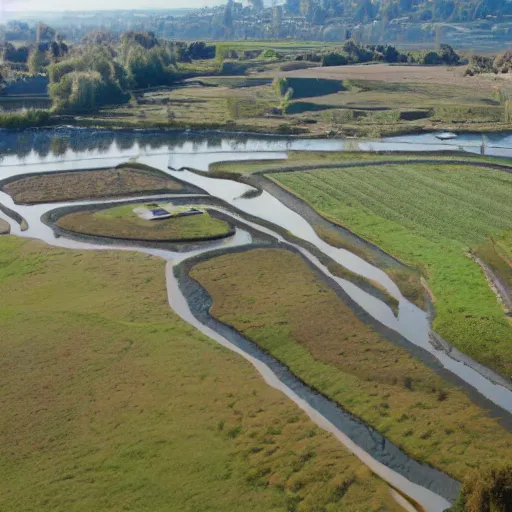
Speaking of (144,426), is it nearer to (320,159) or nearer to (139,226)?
(139,226)

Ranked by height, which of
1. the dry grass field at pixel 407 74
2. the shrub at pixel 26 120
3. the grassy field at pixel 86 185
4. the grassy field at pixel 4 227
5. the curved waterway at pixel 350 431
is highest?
the dry grass field at pixel 407 74

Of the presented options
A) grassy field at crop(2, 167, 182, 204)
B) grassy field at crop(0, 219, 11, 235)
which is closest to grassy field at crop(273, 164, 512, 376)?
grassy field at crop(2, 167, 182, 204)

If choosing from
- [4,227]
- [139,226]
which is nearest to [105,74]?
[4,227]

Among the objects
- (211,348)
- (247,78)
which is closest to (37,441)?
(211,348)

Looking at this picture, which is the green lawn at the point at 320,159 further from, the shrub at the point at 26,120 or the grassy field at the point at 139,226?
the shrub at the point at 26,120

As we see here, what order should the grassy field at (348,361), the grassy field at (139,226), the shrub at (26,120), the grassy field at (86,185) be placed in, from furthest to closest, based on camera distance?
the shrub at (26,120) → the grassy field at (86,185) → the grassy field at (139,226) → the grassy field at (348,361)

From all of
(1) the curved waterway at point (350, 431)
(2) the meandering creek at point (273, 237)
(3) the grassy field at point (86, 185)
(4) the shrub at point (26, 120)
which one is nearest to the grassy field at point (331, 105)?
(4) the shrub at point (26, 120)
